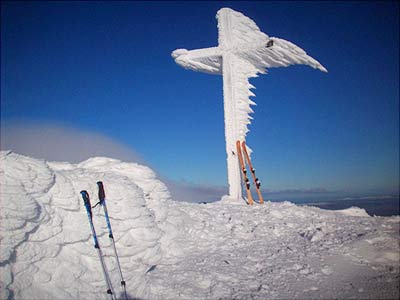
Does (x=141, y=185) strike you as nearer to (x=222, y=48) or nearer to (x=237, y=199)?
(x=237, y=199)

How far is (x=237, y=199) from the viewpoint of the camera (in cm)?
1185

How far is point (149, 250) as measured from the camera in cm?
611

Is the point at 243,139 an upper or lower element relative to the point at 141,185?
upper

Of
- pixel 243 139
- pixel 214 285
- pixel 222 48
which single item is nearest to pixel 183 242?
pixel 214 285

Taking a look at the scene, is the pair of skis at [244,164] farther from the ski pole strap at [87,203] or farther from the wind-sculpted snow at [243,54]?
the ski pole strap at [87,203]

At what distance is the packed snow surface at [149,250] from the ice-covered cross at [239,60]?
5.30m

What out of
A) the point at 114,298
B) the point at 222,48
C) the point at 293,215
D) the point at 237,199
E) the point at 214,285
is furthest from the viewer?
the point at 222,48

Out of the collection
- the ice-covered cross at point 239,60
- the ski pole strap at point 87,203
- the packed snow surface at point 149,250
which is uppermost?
the ice-covered cross at point 239,60

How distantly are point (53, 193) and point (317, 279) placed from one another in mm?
5288

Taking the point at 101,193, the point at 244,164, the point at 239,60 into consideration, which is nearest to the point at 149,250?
the point at 101,193

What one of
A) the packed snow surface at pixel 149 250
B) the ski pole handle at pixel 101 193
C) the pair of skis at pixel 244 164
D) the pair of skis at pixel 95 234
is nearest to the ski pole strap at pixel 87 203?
the pair of skis at pixel 95 234

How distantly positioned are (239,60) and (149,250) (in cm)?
992

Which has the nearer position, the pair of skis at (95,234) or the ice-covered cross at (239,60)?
the pair of skis at (95,234)

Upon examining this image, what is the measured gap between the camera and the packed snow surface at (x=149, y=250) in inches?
177
